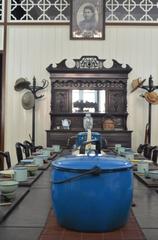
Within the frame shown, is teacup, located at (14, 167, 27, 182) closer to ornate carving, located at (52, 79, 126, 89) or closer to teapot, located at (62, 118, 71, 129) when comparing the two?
teapot, located at (62, 118, 71, 129)

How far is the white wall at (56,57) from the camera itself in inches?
272

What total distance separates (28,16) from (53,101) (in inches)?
→ 63.0

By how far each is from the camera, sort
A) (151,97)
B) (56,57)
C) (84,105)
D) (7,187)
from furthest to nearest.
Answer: (56,57) < (84,105) < (151,97) < (7,187)

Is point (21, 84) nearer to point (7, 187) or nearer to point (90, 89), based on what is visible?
point (90, 89)

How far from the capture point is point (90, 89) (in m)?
6.84

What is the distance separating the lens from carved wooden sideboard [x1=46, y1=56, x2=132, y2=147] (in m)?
6.72

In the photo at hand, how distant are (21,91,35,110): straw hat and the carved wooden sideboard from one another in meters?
0.35

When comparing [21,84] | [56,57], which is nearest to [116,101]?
[56,57]

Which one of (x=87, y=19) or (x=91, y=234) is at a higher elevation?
(x=87, y=19)

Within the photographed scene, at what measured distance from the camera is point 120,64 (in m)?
6.71

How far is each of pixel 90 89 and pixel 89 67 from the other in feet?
1.24

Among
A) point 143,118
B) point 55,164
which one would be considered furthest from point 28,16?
point 55,164

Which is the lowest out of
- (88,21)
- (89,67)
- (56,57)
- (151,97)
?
(151,97)

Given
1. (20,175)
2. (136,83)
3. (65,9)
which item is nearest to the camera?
(20,175)
